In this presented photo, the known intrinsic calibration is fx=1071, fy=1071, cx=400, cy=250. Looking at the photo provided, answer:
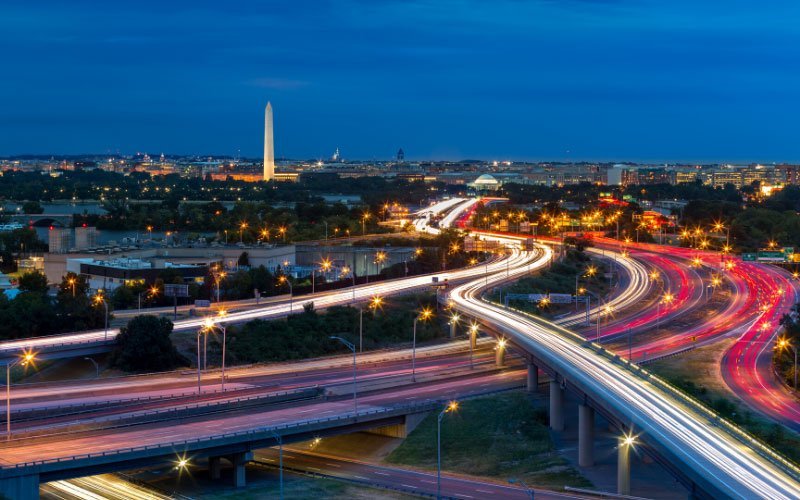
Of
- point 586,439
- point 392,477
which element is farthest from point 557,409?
point 392,477

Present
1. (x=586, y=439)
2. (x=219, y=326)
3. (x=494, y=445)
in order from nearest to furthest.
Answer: (x=586, y=439), (x=494, y=445), (x=219, y=326)

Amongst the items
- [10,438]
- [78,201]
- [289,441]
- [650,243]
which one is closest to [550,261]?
[650,243]

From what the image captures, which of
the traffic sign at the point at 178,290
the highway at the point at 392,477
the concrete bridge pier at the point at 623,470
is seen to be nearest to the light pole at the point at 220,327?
the traffic sign at the point at 178,290

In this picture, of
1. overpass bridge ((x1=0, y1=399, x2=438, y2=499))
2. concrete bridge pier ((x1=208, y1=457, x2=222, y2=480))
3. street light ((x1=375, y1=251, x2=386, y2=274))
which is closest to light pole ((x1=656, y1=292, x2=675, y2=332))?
overpass bridge ((x1=0, y1=399, x2=438, y2=499))

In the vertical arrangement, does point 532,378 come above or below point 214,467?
above

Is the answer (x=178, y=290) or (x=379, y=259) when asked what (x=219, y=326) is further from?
(x=379, y=259)

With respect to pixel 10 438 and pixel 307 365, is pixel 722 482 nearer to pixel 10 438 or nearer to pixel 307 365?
pixel 10 438
